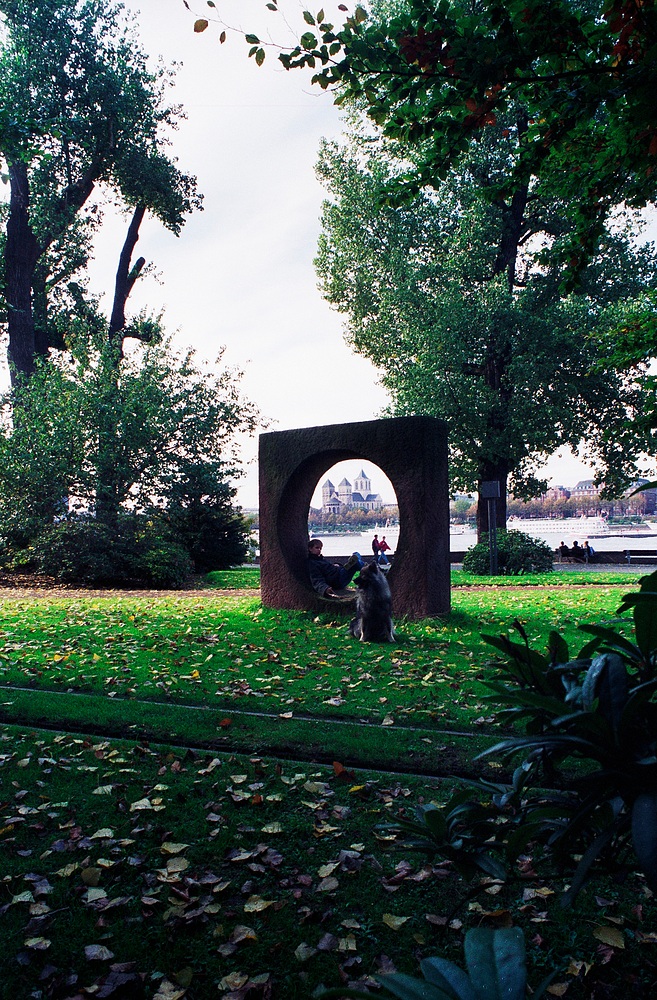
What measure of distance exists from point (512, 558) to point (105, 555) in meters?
12.1

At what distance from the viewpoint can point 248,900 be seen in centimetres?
284

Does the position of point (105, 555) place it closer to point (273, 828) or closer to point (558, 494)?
point (273, 828)

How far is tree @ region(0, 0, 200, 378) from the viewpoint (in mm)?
21891

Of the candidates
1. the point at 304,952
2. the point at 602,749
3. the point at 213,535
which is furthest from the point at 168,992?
the point at 213,535

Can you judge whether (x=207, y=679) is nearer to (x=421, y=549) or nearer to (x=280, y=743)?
(x=280, y=743)

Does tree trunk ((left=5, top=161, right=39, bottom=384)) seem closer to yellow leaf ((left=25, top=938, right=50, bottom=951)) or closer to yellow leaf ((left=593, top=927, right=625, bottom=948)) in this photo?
yellow leaf ((left=25, top=938, right=50, bottom=951))

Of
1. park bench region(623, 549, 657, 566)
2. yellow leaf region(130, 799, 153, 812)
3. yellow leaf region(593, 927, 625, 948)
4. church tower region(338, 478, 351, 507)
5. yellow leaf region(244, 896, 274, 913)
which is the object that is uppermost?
church tower region(338, 478, 351, 507)

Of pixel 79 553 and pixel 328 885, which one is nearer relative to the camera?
pixel 328 885

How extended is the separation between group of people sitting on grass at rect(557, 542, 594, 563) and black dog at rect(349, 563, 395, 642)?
64.5 ft

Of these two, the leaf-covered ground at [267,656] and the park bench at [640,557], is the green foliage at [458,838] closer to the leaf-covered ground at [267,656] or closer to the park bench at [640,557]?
the leaf-covered ground at [267,656]

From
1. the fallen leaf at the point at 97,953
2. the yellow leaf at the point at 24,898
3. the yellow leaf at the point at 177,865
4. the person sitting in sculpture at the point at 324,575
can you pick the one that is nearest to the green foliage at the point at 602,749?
the fallen leaf at the point at 97,953

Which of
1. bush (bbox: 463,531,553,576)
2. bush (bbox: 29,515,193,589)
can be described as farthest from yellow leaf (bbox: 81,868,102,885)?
bush (bbox: 463,531,553,576)

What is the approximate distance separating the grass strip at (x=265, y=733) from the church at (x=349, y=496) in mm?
100090

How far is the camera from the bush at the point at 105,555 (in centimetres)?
1752
